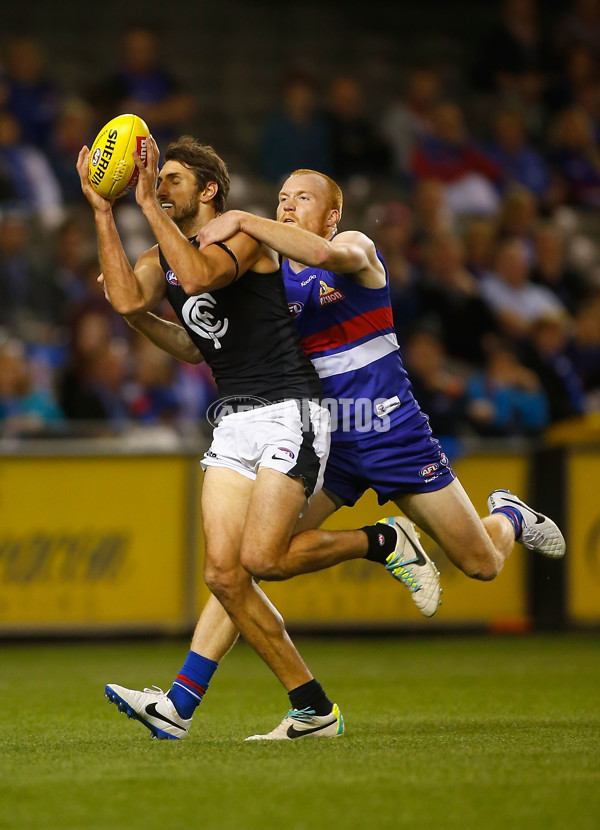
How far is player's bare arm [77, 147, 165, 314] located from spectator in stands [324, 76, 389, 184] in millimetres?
8681

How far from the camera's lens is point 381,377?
19.6ft

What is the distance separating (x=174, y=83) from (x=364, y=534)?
9.44m

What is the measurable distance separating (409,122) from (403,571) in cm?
992

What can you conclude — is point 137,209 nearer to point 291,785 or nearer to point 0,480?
point 0,480

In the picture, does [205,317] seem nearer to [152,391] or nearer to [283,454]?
[283,454]

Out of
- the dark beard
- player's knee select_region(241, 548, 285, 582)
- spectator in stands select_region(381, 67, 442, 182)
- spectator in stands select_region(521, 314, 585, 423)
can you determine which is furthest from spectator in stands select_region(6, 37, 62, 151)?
player's knee select_region(241, 548, 285, 582)

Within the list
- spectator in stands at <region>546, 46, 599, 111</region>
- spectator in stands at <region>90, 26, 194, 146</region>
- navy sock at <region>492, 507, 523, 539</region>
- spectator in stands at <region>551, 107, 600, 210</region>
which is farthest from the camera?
spectator in stands at <region>546, 46, 599, 111</region>

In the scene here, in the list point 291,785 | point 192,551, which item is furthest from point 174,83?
point 291,785

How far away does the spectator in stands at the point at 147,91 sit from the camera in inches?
524

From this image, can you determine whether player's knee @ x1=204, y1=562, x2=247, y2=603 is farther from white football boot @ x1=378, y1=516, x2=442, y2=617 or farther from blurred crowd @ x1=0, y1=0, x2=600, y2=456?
blurred crowd @ x1=0, y1=0, x2=600, y2=456

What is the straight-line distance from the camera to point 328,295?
5.96 m

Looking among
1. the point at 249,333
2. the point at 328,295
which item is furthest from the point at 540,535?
the point at 249,333

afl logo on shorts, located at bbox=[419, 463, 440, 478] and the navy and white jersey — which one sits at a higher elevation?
the navy and white jersey

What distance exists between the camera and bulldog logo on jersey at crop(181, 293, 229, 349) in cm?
555
